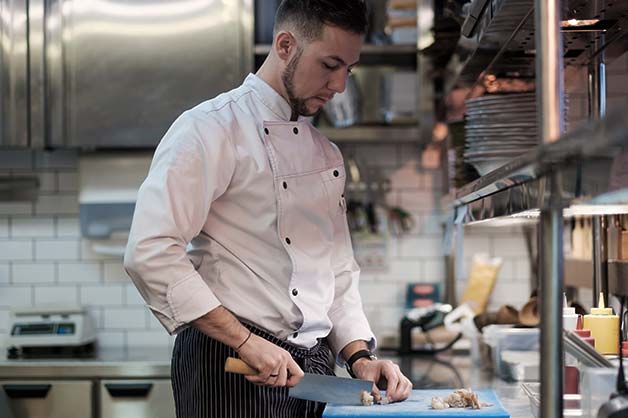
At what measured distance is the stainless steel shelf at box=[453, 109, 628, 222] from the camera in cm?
103

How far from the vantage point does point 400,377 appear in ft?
7.43

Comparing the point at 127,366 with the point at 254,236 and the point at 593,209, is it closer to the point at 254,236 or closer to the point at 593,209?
the point at 254,236

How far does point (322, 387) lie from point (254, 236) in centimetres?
38

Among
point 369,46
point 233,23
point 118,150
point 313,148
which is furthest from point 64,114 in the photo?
point 313,148

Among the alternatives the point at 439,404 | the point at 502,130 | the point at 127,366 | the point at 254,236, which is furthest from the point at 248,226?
the point at 127,366

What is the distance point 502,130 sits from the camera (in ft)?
8.48

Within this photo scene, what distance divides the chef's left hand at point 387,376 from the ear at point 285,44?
73cm

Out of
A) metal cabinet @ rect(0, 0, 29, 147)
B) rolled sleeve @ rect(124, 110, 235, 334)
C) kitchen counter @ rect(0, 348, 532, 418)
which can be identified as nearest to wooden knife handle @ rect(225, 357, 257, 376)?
rolled sleeve @ rect(124, 110, 235, 334)

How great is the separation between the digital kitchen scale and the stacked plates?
2.32 meters

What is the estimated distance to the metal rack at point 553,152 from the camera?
121 centimetres

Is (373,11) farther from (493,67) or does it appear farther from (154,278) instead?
(154,278)

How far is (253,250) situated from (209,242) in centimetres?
10

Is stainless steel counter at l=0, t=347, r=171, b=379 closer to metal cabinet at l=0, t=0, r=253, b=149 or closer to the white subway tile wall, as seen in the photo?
the white subway tile wall

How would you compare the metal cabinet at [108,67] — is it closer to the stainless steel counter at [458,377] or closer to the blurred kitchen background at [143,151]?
the blurred kitchen background at [143,151]
